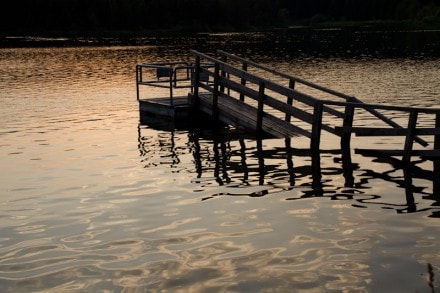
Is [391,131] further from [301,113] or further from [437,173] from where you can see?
[301,113]

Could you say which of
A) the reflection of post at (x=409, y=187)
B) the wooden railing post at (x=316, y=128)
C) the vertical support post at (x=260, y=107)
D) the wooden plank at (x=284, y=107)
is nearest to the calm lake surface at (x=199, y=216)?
the reflection of post at (x=409, y=187)

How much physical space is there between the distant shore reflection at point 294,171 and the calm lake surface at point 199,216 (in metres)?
0.06

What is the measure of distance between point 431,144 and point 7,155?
47.6 ft

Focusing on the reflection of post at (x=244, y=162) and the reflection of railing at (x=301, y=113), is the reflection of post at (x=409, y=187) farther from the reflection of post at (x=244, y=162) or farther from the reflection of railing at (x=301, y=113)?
the reflection of post at (x=244, y=162)

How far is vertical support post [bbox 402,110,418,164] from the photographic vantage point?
68.6 ft

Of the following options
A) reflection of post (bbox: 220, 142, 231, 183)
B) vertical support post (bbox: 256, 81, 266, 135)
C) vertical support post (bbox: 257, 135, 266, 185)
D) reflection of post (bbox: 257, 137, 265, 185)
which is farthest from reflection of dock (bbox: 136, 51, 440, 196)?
reflection of post (bbox: 220, 142, 231, 183)

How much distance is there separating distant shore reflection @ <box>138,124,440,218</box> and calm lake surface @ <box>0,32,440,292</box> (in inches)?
2.4

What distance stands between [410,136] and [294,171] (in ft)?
11.4

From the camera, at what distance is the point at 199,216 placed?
53.6 ft

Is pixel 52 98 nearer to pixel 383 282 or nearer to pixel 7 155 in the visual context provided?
pixel 7 155

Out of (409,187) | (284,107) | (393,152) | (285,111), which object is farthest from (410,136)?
(284,107)

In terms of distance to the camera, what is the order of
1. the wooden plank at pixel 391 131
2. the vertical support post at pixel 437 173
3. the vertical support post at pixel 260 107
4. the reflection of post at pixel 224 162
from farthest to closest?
1. the vertical support post at pixel 260 107
2. the wooden plank at pixel 391 131
3. the reflection of post at pixel 224 162
4. the vertical support post at pixel 437 173

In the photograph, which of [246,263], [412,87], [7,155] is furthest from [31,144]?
[412,87]

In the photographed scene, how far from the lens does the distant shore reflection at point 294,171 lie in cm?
1819
